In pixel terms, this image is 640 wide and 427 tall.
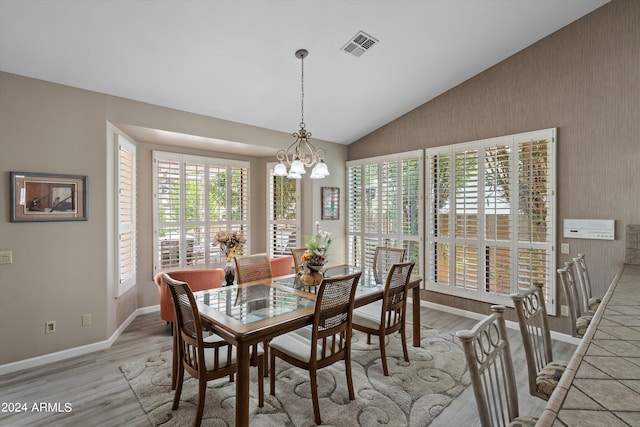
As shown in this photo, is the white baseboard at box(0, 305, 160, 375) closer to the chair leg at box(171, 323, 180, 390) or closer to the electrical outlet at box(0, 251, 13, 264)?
the electrical outlet at box(0, 251, 13, 264)

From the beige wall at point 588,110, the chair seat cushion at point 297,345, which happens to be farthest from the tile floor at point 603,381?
the beige wall at point 588,110

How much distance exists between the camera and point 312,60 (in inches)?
133

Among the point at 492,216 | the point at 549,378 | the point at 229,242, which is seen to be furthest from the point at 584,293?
the point at 229,242

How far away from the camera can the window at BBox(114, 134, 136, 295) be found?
3.55 m

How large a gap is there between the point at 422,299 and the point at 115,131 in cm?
466

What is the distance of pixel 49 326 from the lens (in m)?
3.01

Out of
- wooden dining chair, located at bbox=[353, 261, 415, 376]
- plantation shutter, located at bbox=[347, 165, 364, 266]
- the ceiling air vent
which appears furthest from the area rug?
the ceiling air vent

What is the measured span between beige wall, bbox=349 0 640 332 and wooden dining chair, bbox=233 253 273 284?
2972mm

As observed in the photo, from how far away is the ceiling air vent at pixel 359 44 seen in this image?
313 centimetres

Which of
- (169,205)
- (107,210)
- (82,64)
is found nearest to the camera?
(82,64)

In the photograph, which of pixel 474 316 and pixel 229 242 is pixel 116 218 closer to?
pixel 229 242

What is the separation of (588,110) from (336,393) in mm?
3845

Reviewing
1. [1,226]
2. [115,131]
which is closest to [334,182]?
[115,131]

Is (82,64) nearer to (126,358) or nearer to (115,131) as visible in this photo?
(115,131)
